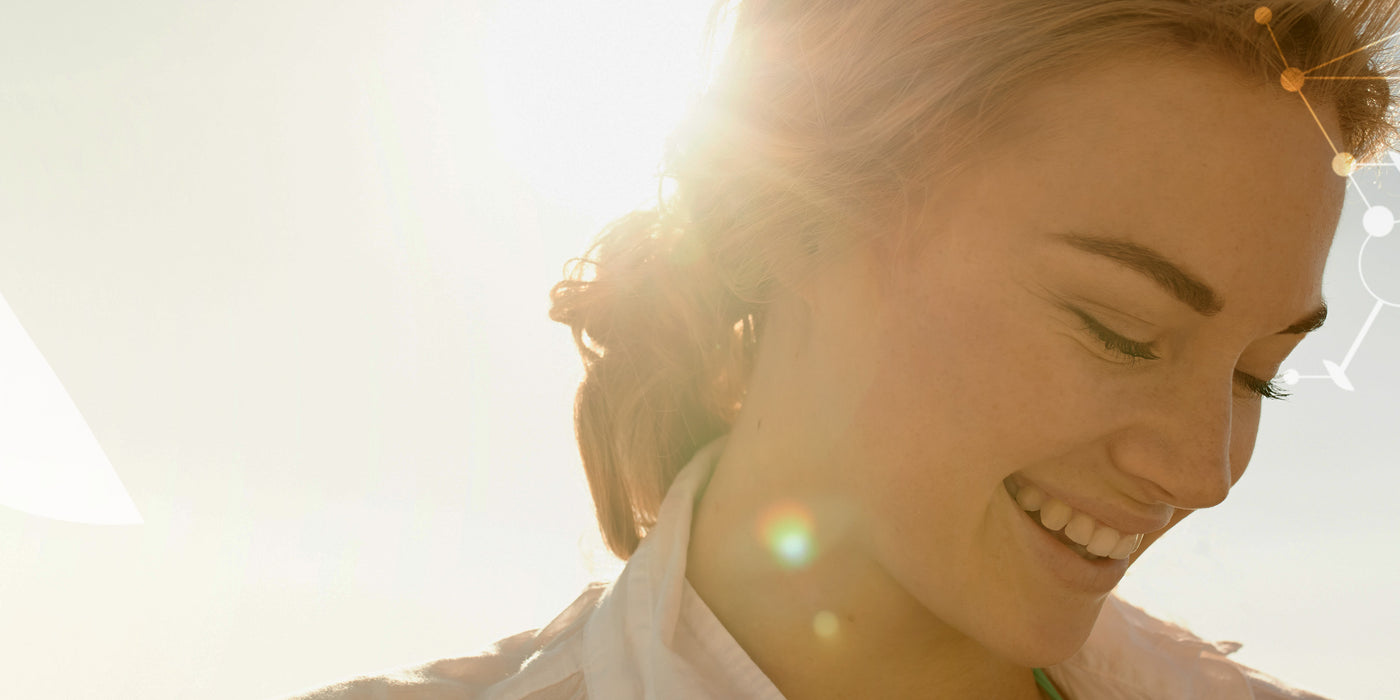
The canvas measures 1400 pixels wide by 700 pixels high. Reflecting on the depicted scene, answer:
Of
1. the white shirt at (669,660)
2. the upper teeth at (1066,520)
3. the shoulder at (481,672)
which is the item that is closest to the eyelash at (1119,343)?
the upper teeth at (1066,520)

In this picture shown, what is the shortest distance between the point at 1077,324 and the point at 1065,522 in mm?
322

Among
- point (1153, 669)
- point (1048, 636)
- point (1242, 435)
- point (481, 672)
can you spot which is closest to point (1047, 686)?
point (1153, 669)

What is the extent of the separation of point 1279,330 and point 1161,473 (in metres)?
0.29

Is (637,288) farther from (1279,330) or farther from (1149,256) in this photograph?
(1279,330)

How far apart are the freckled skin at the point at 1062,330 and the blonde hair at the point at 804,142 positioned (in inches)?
2.4

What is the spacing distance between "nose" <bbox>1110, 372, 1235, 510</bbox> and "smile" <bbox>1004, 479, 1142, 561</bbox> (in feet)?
0.35

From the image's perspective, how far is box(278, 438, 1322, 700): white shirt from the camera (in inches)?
63.0

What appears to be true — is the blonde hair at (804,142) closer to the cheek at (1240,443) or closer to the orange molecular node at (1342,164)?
the orange molecular node at (1342,164)

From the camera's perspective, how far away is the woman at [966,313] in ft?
4.34

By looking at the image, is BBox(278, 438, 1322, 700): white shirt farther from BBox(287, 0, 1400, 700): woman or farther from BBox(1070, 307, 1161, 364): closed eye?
BBox(1070, 307, 1161, 364): closed eye

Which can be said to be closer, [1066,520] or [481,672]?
[1066,520]

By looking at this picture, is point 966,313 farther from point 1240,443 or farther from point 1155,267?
point 1240,443

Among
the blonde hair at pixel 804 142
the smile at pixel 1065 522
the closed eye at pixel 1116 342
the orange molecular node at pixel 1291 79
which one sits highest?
the blonde hair at pixel 804 142

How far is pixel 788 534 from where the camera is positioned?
1616 millimetres
